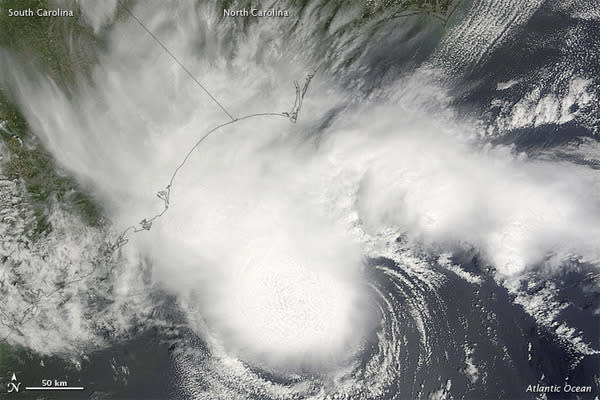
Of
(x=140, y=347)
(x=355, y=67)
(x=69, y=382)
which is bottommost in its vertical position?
(x=69, y=382)

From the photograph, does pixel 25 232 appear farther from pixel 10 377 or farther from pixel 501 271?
pixel 501 271

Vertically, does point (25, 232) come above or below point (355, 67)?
below

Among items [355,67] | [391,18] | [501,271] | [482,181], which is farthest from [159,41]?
[501,271]

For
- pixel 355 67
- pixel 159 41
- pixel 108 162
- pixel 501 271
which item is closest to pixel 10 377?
pixel 108 162

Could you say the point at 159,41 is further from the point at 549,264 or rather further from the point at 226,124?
the point at 549,264

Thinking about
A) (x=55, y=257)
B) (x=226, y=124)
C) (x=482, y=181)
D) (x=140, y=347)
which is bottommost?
(x=140, y=347)

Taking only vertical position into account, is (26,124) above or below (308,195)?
above
